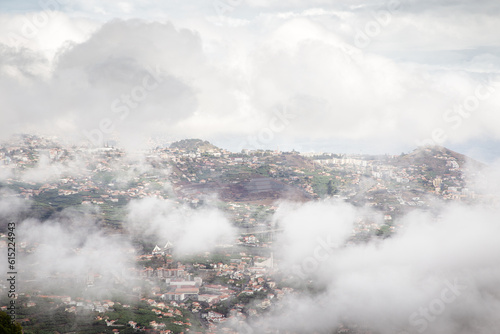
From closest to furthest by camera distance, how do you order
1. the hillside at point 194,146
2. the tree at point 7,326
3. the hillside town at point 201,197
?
the tree at point 7,326 < the hillside town at point 201,197 < the hillside at point 194,146

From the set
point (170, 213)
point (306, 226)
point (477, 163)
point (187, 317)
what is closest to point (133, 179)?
point (170, 213)

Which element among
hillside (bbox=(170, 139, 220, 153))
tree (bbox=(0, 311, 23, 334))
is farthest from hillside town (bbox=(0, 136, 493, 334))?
tree (bbox=(0, 311, 23, 334))

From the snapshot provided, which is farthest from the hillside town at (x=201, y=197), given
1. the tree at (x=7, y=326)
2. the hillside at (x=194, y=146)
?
the tree at (x=7, y=326)

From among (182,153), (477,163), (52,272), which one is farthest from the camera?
(182,153)

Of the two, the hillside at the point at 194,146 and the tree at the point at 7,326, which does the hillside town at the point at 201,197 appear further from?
the tree at the point at 7,326

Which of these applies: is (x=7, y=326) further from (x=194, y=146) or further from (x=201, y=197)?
(x=194, y=146)

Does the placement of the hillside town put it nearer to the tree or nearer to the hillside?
the hillside

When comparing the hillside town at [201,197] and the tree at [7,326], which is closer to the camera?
the tree at [7,326]

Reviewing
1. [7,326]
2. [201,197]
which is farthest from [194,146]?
[7,326]

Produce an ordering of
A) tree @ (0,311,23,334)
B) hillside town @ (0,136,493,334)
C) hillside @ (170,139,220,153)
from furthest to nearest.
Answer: hillside @ (170,139,220,153) → hillside town @ (0,136,493,334) → tree @ (0,311,23,334)

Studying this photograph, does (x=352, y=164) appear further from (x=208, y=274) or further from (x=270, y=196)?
(x=208, y=274)

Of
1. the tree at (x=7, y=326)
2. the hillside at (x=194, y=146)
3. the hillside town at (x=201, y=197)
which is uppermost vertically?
the hillside at (x=194, y=146)
